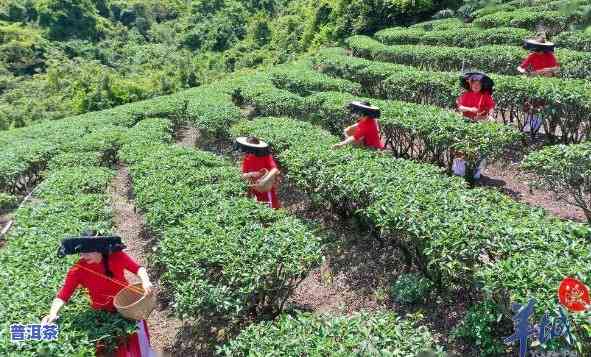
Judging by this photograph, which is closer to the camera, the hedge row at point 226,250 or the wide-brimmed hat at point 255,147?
the hedge row at point 226,250

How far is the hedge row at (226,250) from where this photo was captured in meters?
4.38

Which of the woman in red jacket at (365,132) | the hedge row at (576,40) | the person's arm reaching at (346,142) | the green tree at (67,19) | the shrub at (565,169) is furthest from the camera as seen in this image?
the green tree at (67,19)

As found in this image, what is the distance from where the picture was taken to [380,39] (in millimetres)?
20062

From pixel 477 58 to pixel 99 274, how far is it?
1192cm

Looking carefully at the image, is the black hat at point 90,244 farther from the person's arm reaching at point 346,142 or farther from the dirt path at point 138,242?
the person's arm reaching at point 346,142

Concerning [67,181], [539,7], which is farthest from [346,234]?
[539,7]

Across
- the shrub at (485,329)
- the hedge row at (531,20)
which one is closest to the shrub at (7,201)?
the shrub at (485,329)

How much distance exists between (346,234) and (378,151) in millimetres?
1394

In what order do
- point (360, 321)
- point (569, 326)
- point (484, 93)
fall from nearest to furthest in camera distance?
point (569, 326), point (360, 321), point (484, 93)

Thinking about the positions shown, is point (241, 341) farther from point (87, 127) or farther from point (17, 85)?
point (17, 85)

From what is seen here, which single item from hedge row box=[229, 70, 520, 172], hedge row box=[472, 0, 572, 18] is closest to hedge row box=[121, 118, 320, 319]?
hedge row box=[229, 70, 520, 172]

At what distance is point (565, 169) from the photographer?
17.7 feet

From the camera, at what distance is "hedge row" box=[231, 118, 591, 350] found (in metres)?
3.53

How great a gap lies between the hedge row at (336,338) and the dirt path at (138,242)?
82.2 inches
